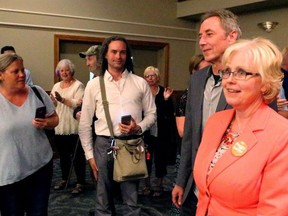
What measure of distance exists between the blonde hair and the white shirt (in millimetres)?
1294

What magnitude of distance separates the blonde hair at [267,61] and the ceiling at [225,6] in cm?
470

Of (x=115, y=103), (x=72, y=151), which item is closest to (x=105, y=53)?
(x=115, y=103)

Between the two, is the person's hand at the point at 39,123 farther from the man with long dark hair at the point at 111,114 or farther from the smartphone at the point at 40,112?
the man with long dark hair at the point at 111,114

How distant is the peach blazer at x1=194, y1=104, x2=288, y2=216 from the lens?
→ 1081 mm

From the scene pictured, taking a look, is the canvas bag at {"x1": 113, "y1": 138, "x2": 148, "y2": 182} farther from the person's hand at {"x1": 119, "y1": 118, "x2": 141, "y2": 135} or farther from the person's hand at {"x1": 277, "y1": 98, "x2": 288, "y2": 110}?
the person's hand at {"x1": 277, "y1": 98, "x2": 288, "y2": 110}

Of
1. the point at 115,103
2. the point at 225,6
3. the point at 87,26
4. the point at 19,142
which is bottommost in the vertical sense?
the point at 19,142

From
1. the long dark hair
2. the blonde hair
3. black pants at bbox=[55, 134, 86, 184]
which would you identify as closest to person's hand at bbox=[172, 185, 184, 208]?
the blonde hair

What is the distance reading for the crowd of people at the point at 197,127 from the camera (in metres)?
1.14

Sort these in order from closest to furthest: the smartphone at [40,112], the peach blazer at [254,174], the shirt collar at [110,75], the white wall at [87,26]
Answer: the peach blazer at [254,174], the smartphone at [40,112], the shirt collar at [110,75], the white wall at [87,26]

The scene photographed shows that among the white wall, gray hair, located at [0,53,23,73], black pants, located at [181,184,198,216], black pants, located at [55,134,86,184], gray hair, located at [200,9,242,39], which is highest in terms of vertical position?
the white wall

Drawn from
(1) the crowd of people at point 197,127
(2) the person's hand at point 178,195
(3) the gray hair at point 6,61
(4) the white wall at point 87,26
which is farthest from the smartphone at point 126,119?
(4) the white wall at point 87,26

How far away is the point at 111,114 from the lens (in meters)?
2.37

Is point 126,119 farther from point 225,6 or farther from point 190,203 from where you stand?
point 225,6

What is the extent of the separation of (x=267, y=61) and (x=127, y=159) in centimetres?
141
